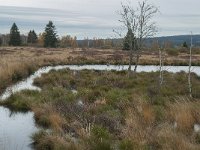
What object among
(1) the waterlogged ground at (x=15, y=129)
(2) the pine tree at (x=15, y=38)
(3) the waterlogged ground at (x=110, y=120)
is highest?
(2) the pine tree at (x=15, y=38)

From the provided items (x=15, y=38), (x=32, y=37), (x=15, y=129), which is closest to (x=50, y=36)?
(x=15, y=38)

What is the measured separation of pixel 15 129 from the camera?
41.0 feet

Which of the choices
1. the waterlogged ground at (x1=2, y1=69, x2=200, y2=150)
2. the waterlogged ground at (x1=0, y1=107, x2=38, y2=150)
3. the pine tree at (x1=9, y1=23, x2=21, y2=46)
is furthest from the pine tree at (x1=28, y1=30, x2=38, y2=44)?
the waterlogged ground at (x1=0, y1=107, x2=38, y2=150)

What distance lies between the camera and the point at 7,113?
1481 cm

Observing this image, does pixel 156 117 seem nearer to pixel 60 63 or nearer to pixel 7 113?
pixel 7 113

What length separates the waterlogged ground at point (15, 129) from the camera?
1048 cm

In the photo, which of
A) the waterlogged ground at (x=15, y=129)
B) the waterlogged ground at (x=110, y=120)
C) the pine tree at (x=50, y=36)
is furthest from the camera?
the pine tree at (x=50, y=36)

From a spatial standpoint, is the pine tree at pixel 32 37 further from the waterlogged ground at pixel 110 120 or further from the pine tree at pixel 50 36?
the waterlogged ground at pixel 110 120

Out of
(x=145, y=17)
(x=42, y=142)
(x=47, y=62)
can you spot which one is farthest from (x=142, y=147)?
(x=47, y=62)

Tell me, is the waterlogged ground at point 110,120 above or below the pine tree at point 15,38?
below

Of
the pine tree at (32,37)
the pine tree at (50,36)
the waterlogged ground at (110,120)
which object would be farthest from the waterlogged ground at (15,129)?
the pine tree at (32,37)

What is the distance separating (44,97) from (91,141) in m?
7.51

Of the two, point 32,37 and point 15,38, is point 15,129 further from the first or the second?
point 32,37

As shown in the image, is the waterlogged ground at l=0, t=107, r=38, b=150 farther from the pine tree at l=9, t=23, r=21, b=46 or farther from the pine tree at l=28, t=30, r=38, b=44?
the pine tree at l=28, t=30, r=38, b=44
